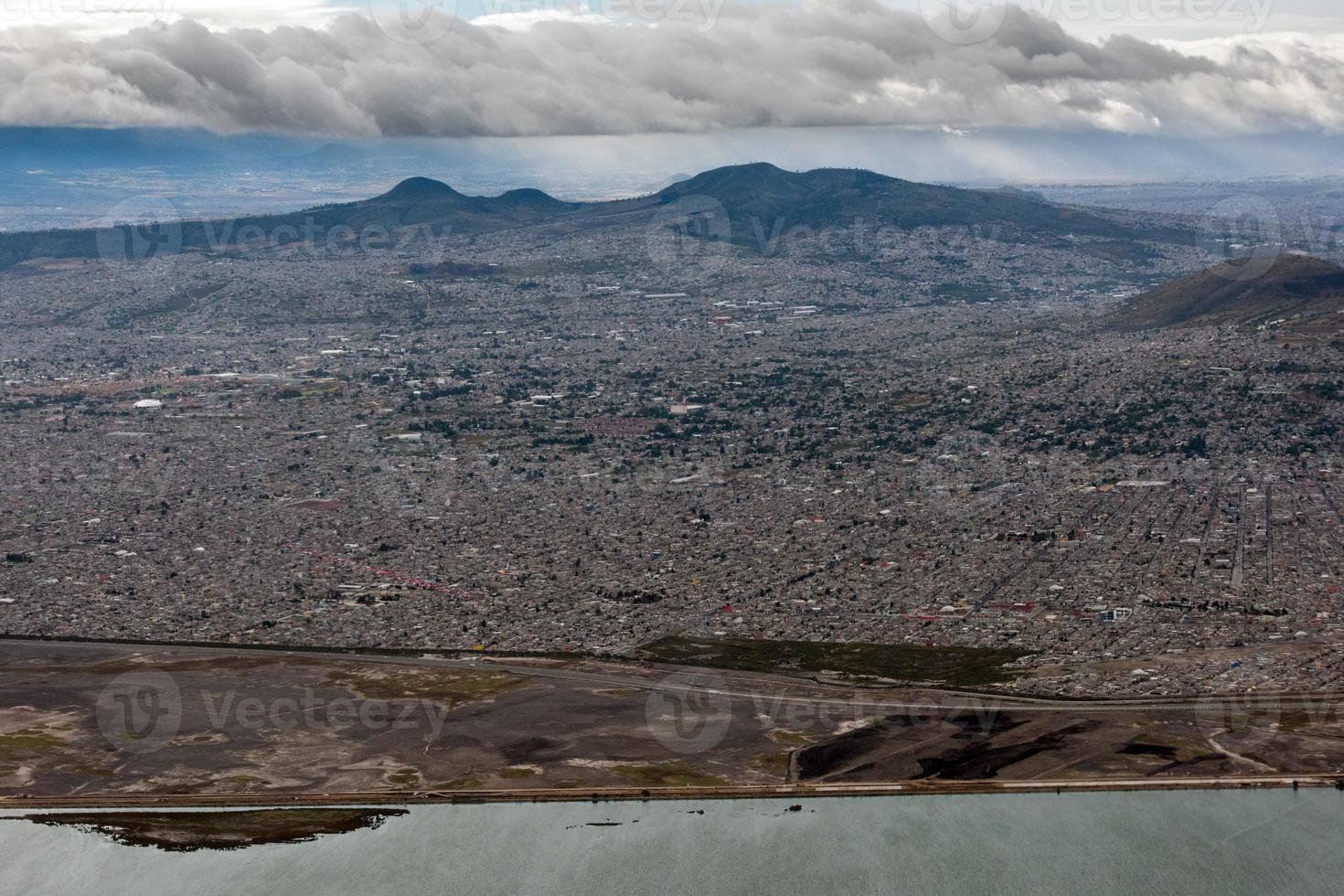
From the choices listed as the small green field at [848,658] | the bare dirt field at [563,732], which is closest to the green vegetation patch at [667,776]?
the bare dirt field at [563,732]

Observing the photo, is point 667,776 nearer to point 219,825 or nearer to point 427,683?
point 427,683

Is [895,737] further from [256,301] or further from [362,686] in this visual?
[256,301]

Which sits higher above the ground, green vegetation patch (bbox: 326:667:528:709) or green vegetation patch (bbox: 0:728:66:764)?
green vegetation patch (bbox: 326:667:528:709)

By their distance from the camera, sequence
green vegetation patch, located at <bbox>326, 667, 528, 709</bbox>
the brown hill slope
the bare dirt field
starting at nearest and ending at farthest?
the bare dirt field, green vegetation patch, located at <bbox>326, 667, 528, 709</bbox>, the brown hill slope

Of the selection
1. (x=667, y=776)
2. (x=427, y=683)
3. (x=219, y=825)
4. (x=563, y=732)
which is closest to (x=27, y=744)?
(x=219, y=825)

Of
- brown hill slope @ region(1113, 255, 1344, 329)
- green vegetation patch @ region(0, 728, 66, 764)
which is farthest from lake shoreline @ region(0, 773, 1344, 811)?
brown hill slope @ region(1113, 255, 1344, 329)

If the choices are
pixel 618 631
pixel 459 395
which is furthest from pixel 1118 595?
pixel 459 395

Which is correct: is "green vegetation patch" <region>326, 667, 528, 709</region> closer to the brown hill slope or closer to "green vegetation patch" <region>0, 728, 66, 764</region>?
"green vegetation patch" <region>0, 728, 66, 764</region>

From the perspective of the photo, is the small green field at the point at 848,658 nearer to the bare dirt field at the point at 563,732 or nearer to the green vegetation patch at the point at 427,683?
the bare dirt field at the point at 563,732

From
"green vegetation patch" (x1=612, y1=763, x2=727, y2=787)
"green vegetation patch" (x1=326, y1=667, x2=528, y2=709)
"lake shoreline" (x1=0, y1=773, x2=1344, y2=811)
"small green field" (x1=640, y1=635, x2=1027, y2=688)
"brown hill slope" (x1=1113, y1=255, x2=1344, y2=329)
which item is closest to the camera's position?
"lake shoreline" (x1=0, y1=773, x2=1344, y2=811)
